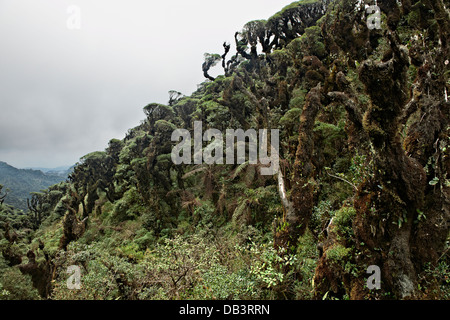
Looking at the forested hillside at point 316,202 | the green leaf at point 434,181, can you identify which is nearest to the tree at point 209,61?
the forested hillside at point 316,202

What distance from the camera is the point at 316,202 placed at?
685cm

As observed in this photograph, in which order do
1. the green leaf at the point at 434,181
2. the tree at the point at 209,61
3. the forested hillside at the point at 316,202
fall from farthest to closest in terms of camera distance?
the tree at the point at 209,61 → the forested hillside at the point at 316,202 → the green leaf at the point at 434,181

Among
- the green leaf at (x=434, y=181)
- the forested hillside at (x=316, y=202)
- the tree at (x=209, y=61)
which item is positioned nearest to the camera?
the green leaf at (x=434, y=181)

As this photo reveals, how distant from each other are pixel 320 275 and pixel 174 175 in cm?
1332

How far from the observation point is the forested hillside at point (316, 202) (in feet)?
10.7


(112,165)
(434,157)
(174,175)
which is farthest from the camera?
(112,165)

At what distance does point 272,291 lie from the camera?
16.1 ft

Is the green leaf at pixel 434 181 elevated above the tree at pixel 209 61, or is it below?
below

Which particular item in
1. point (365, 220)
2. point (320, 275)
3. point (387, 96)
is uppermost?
point (387, 96)

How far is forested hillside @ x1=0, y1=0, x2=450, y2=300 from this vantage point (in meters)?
3.25

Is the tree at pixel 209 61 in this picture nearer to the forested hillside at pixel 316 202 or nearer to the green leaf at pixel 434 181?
the forested hillside at pixel 316 202
